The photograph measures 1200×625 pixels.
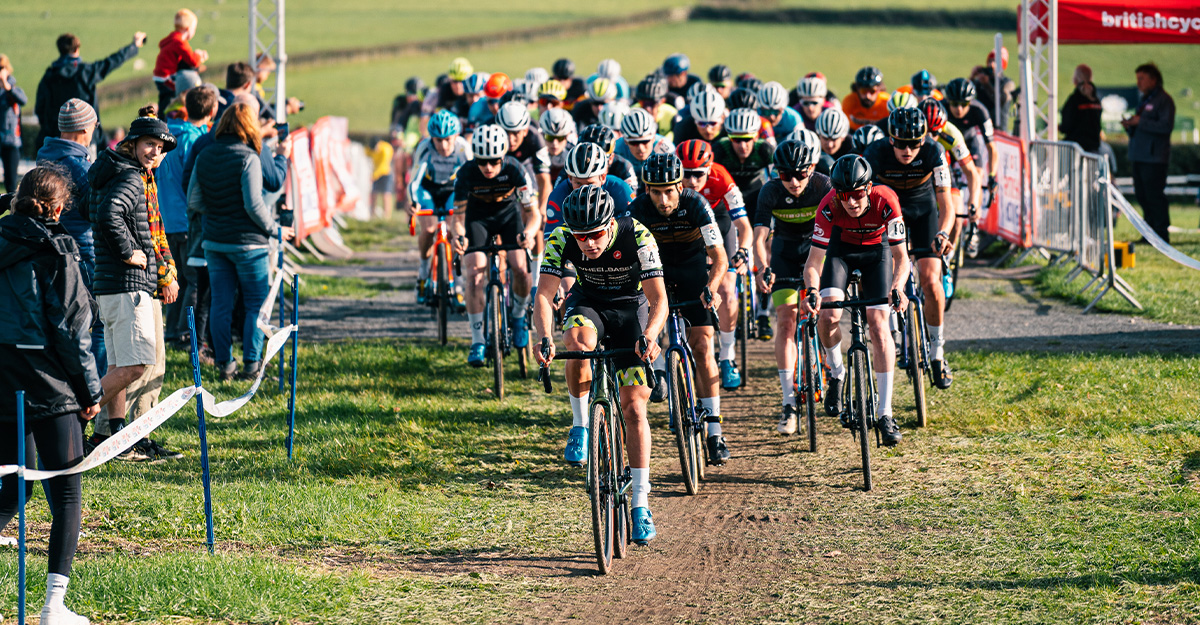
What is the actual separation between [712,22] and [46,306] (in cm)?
6841

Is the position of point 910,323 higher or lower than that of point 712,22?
lower

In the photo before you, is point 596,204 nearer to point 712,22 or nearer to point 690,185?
point 690,185

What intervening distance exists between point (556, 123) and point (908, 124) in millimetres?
3533

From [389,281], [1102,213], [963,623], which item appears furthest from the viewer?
[389,281]

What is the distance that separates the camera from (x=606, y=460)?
6.64m

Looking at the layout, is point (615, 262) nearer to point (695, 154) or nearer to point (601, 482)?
point (601, 482)

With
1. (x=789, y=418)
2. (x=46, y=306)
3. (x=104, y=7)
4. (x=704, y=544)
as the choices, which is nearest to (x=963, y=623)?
(x=704, y=544)

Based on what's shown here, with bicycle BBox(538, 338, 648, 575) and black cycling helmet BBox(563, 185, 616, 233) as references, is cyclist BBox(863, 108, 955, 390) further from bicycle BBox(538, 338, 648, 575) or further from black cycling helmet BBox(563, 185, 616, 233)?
bicycle BBox(538, 338, 648, 575)

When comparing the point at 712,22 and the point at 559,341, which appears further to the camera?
the point at 712,22

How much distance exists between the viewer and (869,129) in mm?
11141

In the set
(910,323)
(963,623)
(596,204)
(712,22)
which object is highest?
(712,22)

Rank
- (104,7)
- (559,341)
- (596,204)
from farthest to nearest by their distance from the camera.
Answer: (104,7) < (559,341) < (596,204)

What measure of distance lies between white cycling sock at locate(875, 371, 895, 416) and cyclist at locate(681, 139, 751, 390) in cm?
135

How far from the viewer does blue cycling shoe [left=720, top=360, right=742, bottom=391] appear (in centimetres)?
1005
